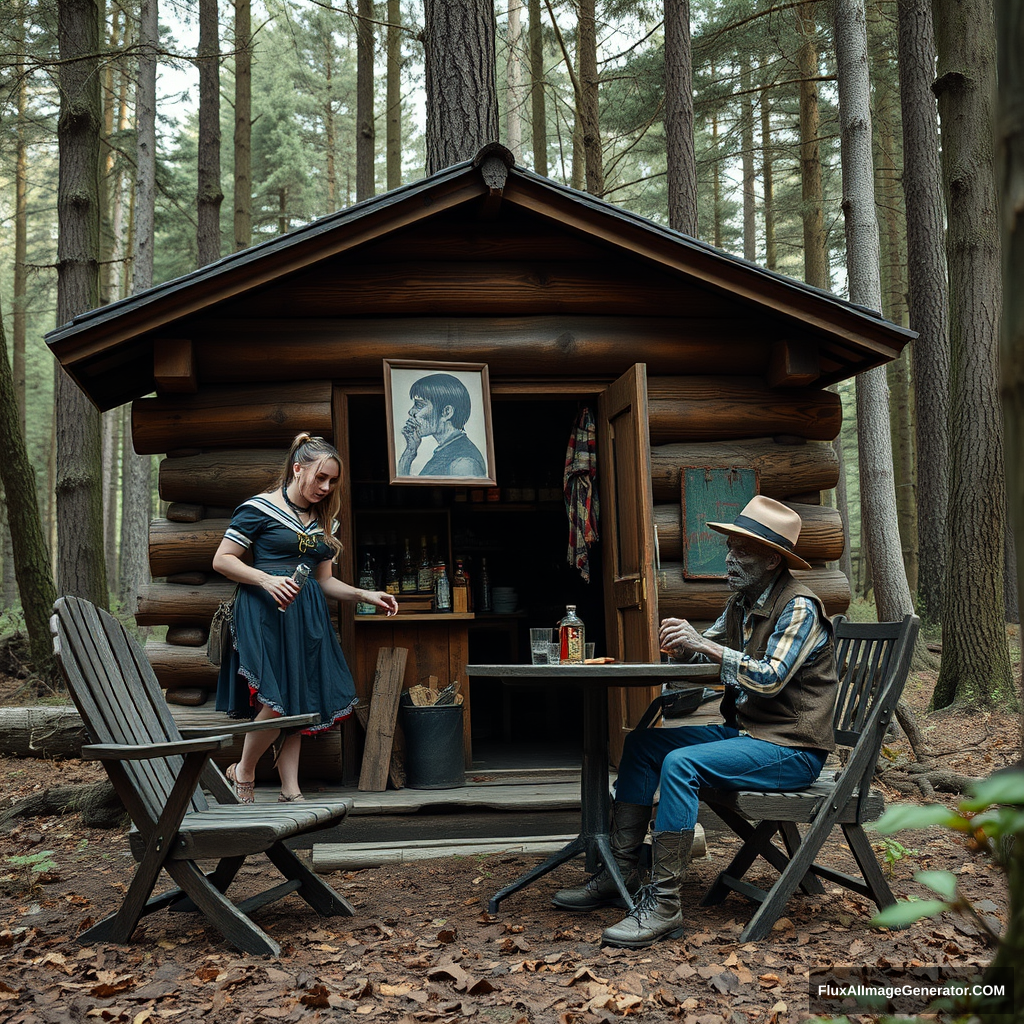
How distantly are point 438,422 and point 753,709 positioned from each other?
296 cm

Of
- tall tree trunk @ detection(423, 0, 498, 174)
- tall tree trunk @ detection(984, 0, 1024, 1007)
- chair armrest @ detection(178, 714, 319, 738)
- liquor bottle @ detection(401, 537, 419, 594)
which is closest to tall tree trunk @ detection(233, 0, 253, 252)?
tall tree trunk @ detection(423, 0, 498, 174)

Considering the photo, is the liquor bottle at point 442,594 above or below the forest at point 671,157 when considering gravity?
below

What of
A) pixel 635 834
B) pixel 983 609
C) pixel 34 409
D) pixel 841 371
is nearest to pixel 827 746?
pixel 635 834

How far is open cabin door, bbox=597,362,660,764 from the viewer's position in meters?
5.69

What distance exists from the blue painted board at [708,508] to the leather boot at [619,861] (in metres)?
2.18

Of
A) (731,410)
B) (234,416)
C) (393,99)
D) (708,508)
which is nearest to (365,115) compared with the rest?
(393,99)

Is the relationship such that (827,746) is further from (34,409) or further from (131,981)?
(34,409)

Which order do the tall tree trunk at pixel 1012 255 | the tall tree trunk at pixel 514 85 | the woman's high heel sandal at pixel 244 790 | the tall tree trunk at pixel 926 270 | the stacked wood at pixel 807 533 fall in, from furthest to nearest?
1. the tall tree trunk at pixel 514 85
2. the tall tree trunk at pixel 926 270
3. the stacked wood at pixel 807 533
4. the woman's high heel sandal at pixel 244 790
5. the tall tree trunk at pixel 1012 255

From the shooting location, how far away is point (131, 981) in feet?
11.9

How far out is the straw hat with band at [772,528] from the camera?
4.26m

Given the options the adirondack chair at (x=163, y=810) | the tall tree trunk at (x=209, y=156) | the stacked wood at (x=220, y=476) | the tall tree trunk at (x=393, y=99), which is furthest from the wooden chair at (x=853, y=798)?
the tall tree trunk at (x=393, y=99)

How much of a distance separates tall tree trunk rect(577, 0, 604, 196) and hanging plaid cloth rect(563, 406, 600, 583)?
7644 millimetres

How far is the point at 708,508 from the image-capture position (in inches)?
254

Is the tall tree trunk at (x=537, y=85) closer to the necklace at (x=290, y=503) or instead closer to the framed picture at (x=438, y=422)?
the framed picture at (x=438, y=422)
